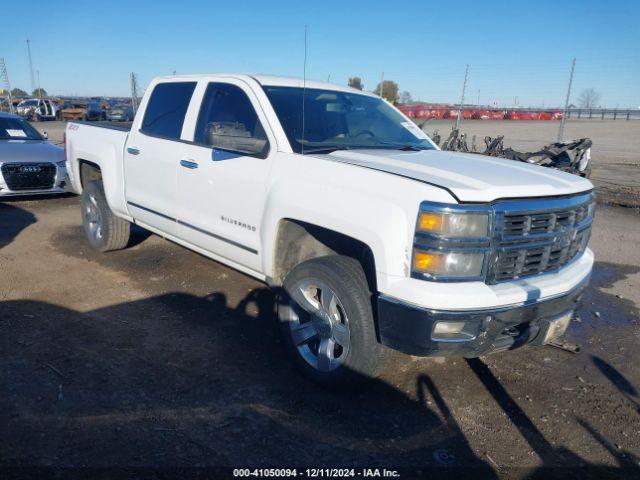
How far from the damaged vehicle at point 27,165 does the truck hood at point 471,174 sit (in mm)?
7145

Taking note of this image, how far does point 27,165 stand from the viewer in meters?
8.82

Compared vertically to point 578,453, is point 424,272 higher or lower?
higher

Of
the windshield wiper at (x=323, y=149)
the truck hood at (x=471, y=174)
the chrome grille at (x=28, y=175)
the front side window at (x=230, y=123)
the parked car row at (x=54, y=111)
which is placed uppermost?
the front side window at (x=230, y=123)

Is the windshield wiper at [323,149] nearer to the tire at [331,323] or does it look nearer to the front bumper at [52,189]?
the tire at [331,323]

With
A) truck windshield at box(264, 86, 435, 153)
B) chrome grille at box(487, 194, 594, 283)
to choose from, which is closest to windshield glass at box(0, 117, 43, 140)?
truck windshield at box(264, 86, 435, 153)

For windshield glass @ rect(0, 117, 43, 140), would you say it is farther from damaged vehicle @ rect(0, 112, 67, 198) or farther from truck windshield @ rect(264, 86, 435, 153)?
truck windshield @ rect(264, 86, 435, 153)

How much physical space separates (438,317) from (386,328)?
33 centimetres

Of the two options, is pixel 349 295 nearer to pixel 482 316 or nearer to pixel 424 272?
pixel 424 272

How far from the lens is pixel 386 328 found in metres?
2.98

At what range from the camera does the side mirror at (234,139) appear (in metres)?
3.82

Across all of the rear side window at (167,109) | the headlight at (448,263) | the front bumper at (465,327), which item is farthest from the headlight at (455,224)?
the rear side window at (167,109)

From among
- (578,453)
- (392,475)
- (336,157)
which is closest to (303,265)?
(336,157)

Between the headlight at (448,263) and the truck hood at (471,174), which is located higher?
the truck hood at (471,174)

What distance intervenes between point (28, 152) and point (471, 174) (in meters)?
8.41
